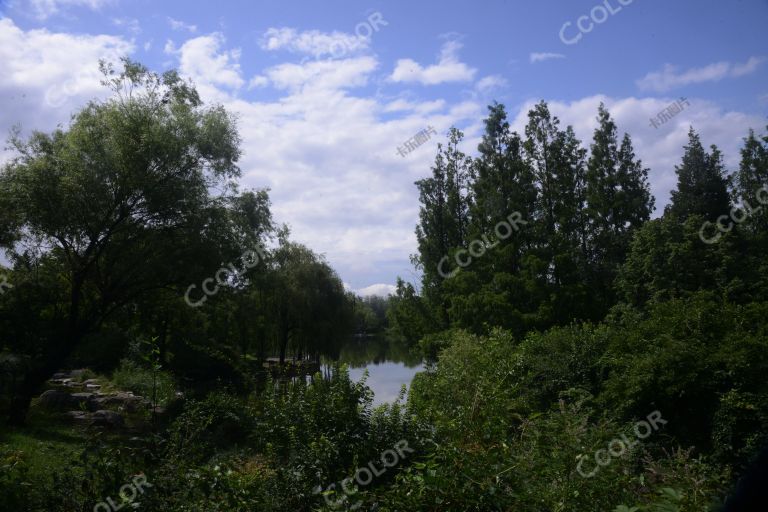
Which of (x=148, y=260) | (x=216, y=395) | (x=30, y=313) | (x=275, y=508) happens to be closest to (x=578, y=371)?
(x=216, y=395)

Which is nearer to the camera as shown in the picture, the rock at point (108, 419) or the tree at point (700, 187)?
the rock at point (108, 419)

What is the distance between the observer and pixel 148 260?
52.5 ft

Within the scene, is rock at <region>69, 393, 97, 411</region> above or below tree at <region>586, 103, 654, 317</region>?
below

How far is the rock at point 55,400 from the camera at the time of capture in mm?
15844

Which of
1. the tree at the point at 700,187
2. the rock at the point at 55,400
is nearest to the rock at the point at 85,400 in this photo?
the rock at the point at 55,400

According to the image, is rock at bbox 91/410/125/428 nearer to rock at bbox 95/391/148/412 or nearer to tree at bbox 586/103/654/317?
rock at bbox 95/391/148/412

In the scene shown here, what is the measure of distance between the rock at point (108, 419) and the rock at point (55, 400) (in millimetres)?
2720

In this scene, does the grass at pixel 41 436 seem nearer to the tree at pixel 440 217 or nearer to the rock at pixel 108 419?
the rock at pixel 108 419

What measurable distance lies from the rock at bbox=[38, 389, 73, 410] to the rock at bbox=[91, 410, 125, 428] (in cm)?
272

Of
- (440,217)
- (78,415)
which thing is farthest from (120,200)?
(440,217)

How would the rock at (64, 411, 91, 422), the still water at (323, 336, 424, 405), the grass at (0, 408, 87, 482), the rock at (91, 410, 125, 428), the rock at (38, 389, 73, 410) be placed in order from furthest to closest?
1. the still water at (323, 336, 424, 405)
2. the rock at (38, 389, 73, 410)
3. the rock at (64, 411, 91, 422)
4. the rock at (91, 410, 125, 428)
5. the grass at (0, 408, 87, 482)

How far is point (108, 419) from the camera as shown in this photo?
13836 millimetres

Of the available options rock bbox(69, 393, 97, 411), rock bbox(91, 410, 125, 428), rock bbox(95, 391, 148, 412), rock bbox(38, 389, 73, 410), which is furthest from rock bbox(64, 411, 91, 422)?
rock bbox(95, 391, 148, 412)

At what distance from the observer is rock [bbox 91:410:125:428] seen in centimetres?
1354
